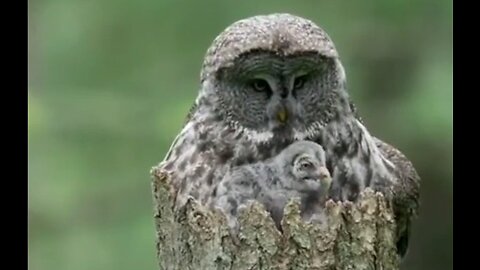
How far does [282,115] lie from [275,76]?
0.08m

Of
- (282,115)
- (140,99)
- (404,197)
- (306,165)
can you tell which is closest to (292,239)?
(306,165)

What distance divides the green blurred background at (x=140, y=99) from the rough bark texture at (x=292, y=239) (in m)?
1.17

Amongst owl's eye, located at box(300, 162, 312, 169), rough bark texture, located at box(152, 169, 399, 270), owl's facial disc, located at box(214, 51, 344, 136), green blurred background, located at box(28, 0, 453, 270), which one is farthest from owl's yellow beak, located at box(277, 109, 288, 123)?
green blurred background, located at box(28, 0, 453, 270)

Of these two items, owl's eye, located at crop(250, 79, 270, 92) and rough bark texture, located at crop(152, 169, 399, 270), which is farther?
owl's eye, located at crop(250, 79, 270, 92)

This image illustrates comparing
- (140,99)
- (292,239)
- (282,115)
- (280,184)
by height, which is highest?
(140,99)

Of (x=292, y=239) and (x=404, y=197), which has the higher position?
(x=404, y=197)

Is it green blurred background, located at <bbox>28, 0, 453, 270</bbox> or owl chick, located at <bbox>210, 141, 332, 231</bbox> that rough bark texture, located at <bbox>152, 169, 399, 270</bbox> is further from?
green blurred background, located at <bbox>28, 0, 453, 270</bbox>

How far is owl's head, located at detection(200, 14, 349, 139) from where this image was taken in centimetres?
357

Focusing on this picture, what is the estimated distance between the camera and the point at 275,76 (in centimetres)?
363

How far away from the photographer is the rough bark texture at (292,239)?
131 inches

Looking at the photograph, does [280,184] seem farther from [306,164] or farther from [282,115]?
[282,115]

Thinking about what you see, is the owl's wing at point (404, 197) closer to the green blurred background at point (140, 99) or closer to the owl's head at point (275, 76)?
the owl's head at point (275, 76)
